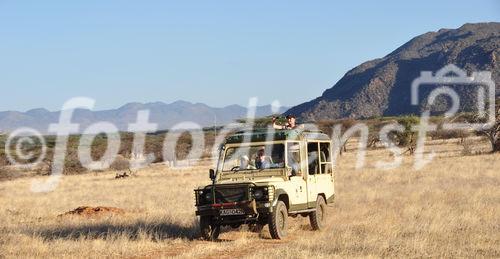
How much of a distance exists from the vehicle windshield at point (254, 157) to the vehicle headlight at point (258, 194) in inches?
48.4

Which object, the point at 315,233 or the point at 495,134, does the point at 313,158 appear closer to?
the point at 315,233

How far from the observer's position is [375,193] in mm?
22688

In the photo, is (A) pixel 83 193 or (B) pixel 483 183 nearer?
(B) pixel 483 183

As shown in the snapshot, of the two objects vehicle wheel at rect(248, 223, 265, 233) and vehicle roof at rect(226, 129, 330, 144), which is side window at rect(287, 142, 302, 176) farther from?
vehicle wheel at rect(248, 223, 265, 233)

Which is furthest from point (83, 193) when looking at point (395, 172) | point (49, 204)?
point (395, 172)

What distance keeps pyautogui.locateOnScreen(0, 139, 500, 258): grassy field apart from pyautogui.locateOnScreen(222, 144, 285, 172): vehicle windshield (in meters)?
1.54

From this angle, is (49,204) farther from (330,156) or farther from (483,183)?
(483,183)

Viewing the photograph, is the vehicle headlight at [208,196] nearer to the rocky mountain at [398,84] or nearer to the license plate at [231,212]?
the license plate at [231,212]

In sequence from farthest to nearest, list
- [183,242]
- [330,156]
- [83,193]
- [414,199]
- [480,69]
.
A: [480,69] < [83,193] < [414,199] < [330,156] < [183,242]

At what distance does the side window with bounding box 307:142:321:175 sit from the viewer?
619 inches

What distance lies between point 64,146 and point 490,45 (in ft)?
408

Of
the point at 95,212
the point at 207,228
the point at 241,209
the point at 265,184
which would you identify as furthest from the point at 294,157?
the point at 95,212

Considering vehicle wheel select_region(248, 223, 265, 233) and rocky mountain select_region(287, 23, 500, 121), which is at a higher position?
rocky mountain select_region(287, 23, 500, 121)

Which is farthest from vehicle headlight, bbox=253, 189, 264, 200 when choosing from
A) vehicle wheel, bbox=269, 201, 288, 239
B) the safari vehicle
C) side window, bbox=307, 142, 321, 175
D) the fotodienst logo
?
the fotodienst logo
